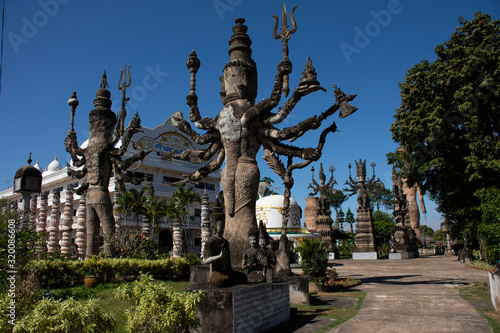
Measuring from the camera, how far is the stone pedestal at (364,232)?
30891 mm

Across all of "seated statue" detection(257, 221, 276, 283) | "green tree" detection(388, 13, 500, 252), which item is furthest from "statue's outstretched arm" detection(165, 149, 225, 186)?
"green tree" detection(388, 13, 500, 252)

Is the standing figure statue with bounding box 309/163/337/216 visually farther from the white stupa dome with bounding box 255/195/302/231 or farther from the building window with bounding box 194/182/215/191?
the building window with bounding box 194/182/215/191

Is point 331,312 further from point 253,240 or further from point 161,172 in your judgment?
point 161,172

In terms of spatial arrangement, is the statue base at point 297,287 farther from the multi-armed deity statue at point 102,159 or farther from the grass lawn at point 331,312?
the multi-armed deity statue at point 102,159

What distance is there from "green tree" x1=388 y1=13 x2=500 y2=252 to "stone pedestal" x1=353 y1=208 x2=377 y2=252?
955 centimetres

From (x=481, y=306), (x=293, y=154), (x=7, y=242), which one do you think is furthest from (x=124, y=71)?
(x=481, y=306)

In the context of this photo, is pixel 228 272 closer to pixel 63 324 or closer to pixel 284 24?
pixel 63 324

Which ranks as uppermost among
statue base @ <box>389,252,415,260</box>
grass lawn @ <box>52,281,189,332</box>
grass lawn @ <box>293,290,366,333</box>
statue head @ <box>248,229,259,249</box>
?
statue head @ <box>248,229,259,249</box>

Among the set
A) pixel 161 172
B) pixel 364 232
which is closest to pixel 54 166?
pixel 161 172

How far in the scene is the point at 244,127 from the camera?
9.70 meters

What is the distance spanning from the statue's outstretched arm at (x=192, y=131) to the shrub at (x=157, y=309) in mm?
5877

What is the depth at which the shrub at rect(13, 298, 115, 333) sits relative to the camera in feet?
12.4

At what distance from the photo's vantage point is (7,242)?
6266 millimetres

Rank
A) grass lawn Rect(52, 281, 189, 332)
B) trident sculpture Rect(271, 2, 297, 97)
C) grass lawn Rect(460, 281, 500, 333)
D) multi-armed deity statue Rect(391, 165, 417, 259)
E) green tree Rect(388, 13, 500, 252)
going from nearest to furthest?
1. grass lawn Rect(460, 281, 500, 333)
2. grass lawn Rect(52, 281, 189, 332)
3. trident sculpture Rect(271, 2, 297, 97)
4. green tree Rect(388, 13, 500, 252)
5. multi-armed deity statue Rect(391, 165, 417, 259)
